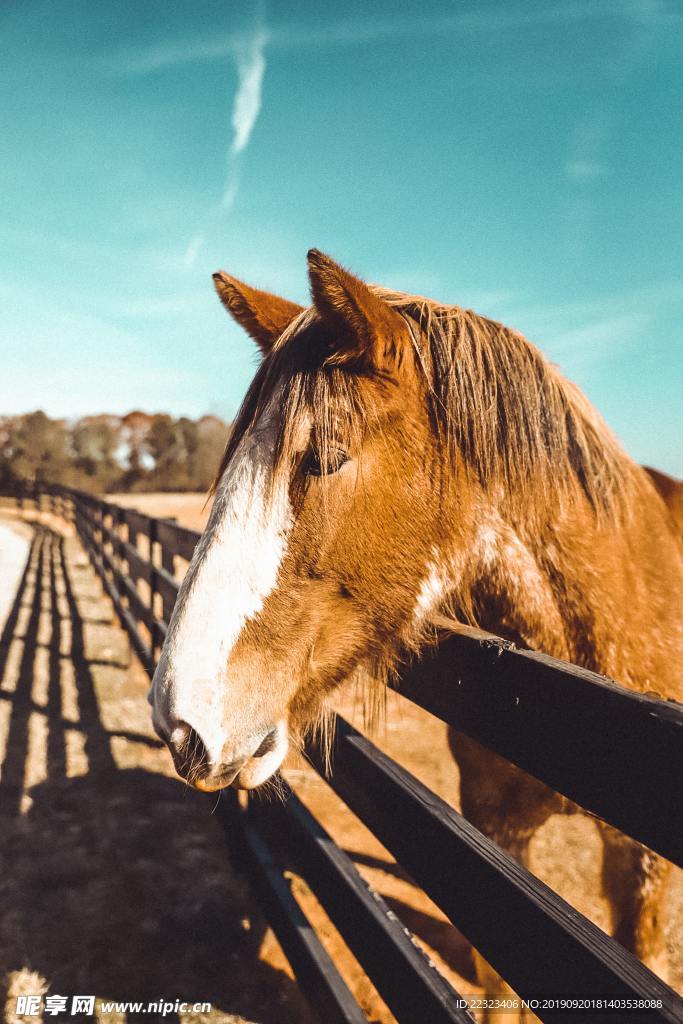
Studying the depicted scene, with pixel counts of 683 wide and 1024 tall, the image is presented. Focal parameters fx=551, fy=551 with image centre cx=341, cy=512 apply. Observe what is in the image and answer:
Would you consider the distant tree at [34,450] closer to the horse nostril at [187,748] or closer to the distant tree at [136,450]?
the distant tree at [136,450]

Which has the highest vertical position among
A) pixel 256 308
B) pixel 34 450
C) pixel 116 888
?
pixel 34 450

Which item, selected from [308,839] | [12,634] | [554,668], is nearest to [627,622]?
[554,668]

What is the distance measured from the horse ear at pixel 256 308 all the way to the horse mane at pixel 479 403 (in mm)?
289

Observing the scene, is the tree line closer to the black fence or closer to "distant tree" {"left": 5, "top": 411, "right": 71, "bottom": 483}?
"distant tree" {"left": 5, "top": 411, "right": 71, "bottom": 483}

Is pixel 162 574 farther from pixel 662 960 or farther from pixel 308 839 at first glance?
pixel 662 960

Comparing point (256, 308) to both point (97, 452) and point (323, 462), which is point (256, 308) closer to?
point (323, 462)

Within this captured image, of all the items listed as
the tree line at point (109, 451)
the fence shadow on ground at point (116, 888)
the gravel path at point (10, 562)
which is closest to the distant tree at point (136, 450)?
the tree line at point (109, 451)

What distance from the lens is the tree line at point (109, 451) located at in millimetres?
49188

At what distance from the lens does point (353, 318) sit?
1.56 metres

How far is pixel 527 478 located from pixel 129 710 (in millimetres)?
4937

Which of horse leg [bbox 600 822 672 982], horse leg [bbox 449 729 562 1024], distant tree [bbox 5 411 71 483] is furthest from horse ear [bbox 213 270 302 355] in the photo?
distant tree [bbox 5 411 71 483]

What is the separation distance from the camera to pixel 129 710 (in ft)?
17.8

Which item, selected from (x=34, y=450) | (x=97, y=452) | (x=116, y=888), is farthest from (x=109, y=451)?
(x=116, y=888)

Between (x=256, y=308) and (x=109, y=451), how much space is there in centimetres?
6137
